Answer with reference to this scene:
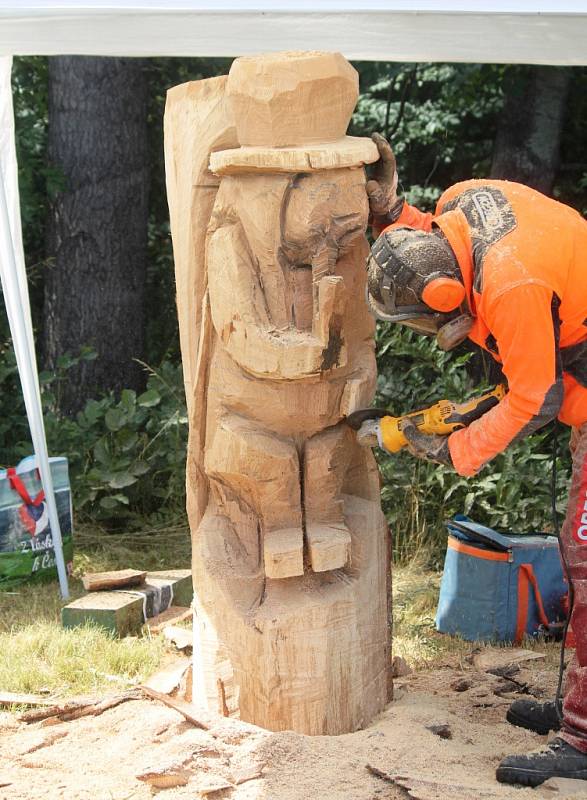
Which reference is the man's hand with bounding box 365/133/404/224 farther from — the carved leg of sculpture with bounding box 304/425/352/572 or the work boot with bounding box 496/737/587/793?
the work boot with bounding box 496/737/587/793

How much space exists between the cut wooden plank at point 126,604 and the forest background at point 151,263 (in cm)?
101

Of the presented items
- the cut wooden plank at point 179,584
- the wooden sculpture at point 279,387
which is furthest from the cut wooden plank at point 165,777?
the cut wooden plank at point 179,584

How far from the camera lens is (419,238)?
3092mm

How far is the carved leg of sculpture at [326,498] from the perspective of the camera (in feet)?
11.2

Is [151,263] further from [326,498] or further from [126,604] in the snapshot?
[326,498]

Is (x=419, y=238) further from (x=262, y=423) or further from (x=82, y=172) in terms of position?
(x=82, y=172)

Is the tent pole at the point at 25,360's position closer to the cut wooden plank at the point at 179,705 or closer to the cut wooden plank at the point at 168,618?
the cut wooden plank at the point at 168,618

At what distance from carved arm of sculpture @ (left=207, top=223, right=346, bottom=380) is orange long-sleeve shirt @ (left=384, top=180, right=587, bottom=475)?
0.41 m

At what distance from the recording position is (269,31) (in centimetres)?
444

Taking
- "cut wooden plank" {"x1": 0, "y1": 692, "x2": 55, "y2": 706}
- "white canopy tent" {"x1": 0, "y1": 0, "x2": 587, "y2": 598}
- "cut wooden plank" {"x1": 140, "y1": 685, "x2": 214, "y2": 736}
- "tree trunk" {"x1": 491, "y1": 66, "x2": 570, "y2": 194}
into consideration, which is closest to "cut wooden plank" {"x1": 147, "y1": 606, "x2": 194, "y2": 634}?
"cut wooden plank" {"x1": 0, "y1": 692, "x2": 55, "y2": 706}

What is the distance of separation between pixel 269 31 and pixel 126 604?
2.52 meters

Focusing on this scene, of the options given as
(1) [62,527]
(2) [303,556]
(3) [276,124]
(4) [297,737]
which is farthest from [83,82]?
(4) [297,737]

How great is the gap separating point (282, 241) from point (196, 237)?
1.07 feet

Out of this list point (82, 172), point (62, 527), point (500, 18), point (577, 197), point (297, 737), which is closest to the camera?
point (297, 737)
